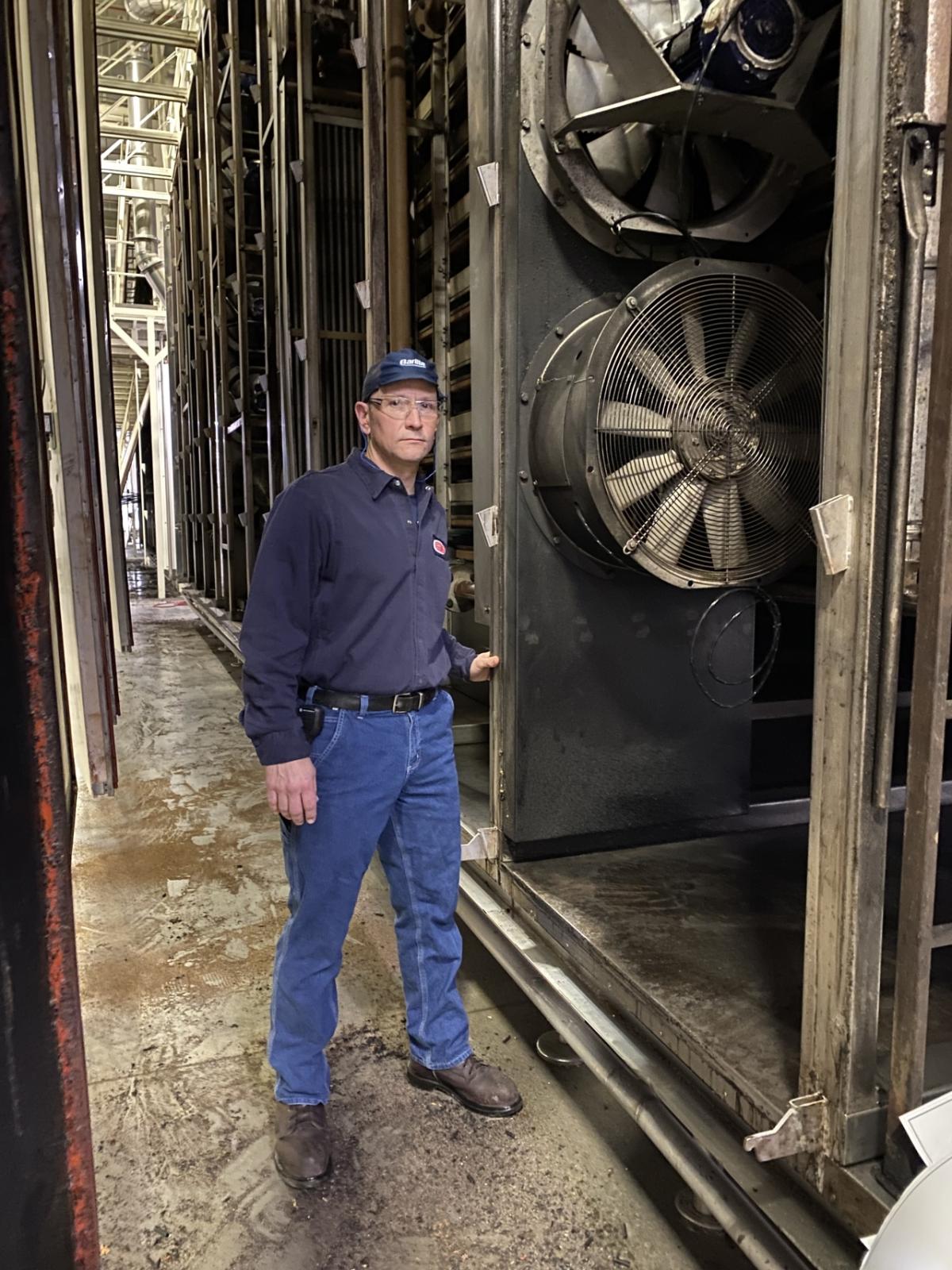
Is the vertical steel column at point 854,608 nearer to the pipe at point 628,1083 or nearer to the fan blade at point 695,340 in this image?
the pipe at point 628,1083

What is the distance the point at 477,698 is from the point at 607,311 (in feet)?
9.65

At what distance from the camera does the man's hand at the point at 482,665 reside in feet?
9.39

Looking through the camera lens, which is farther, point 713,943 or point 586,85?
point 586,85

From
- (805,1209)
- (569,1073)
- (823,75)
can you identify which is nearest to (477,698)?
(569,1073)

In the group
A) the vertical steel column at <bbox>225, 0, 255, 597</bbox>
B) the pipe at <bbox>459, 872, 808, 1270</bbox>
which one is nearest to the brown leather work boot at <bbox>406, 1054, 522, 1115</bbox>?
the pipe at <bbox>459, 872, 808, 1270</bbox>

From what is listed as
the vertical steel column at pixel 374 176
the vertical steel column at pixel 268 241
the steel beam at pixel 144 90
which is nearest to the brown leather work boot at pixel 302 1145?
the vertical steel column at pixel 374 176

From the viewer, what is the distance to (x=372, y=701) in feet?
7.74

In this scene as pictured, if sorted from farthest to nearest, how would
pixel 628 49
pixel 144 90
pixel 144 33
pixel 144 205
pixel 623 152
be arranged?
pixel 144 205, pixel 144 90, pixel 144 33, pixel 623 152, pixel 628 49

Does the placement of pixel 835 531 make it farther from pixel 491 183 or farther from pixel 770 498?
pixel 491 183

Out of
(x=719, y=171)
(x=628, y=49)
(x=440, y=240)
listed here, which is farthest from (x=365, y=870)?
(x=440, y=240)

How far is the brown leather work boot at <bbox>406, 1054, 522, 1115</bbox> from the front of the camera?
2525 millimetres

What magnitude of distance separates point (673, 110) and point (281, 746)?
1.89 meters

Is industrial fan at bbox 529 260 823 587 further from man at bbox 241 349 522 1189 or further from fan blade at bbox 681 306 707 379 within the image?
man at bbox 241 349 522 1189

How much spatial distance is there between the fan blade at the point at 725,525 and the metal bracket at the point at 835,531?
1.09m
